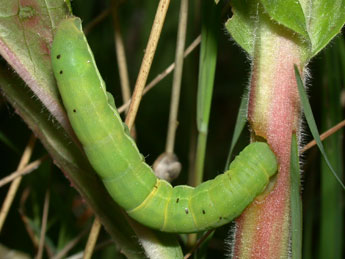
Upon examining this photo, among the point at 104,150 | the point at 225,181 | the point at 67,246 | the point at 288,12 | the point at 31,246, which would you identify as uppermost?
the point at 288,12

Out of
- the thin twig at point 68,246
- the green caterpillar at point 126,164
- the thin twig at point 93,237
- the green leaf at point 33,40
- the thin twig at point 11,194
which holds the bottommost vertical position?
the thin twig at point 68,246

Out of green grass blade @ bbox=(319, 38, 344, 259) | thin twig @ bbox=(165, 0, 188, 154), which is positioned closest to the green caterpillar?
thin twig @ bbox=(165, 0, 188, 154)

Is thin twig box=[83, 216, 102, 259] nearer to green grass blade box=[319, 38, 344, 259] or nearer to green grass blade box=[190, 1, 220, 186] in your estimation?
green grass blade box=[190, 1, 220, 186]

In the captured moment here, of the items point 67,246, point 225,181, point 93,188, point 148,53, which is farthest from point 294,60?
point 67,246

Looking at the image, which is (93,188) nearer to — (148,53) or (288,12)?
(148,53)

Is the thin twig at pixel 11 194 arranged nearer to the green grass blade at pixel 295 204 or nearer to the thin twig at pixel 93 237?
the thin twig at pixel 93 237

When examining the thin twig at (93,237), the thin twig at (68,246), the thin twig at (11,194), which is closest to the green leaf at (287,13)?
the thin twig at (93,237)
